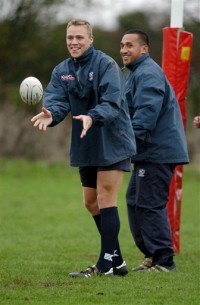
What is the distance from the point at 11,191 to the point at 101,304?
12.7 meters

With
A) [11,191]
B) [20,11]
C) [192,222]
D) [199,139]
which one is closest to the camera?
[192,222]

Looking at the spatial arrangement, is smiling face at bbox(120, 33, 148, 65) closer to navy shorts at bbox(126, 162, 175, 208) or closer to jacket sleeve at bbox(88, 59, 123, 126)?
jacket sleeve at bbox(88, 59, 123, 126)

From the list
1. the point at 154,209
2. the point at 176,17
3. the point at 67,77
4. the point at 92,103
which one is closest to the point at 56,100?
the point at 67,77

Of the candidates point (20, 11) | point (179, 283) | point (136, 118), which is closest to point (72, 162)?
point (136, 118)

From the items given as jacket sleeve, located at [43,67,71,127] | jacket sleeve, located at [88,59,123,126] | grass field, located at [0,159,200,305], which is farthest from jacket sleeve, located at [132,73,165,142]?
grass field, located at [0,159,200,305]

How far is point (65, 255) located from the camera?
10336 millimetres

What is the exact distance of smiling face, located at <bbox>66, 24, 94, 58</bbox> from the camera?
323 inches

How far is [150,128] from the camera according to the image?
8.81 metres

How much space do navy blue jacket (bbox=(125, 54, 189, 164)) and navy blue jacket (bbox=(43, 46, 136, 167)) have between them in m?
0.50

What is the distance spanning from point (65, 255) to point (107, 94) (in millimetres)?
2946

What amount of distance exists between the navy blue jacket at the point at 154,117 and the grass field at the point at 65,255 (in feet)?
3.94

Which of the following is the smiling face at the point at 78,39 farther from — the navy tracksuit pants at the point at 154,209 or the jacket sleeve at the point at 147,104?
the navy tracksuit pants at the point at 154,209

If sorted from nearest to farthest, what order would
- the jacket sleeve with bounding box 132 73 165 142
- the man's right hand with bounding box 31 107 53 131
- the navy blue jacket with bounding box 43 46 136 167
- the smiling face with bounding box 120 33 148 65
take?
the man's right hand with bounding box 31 107 53 131
the navy blue jacket with bounding box 43 46 136 167
the jacket sleeve with bounding box 132 73 165 142
the smiling face with bounding box 120 33 148 65

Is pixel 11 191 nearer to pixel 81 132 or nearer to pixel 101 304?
pixel 81 132
